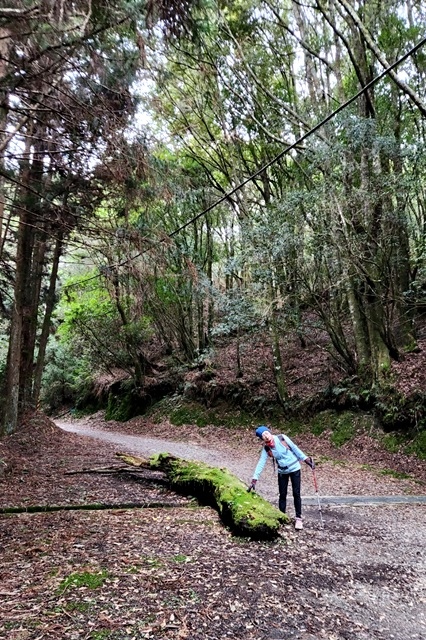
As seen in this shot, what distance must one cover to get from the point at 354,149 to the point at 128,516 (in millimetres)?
9874

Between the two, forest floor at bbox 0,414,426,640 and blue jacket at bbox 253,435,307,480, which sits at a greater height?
blue jacket at bbox 253,435,307,480

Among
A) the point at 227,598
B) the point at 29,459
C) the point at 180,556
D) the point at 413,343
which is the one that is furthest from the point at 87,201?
the point at 413,343

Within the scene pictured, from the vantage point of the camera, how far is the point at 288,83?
13883 mm

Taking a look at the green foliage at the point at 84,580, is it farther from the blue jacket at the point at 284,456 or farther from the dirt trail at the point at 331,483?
the dirt trail at the point at 331,483

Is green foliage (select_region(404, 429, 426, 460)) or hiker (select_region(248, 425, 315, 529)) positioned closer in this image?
hiker (select_region(248, 425, 315, 529))

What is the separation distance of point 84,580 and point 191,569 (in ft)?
3.24

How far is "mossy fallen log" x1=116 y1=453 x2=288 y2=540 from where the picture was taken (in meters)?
4.69

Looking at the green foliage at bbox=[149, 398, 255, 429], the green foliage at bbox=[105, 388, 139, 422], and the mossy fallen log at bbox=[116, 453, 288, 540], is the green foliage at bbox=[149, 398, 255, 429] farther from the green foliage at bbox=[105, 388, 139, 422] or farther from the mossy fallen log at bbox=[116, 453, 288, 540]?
the mossy fallen log at bbox=[116, 453, 288, 540]

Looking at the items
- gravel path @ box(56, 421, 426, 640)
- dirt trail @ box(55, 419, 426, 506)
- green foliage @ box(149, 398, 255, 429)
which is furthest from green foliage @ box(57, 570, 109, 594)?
green foliage @ box(149, 398, 255, 429)

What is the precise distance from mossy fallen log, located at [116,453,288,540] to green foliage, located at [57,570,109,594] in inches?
68.0

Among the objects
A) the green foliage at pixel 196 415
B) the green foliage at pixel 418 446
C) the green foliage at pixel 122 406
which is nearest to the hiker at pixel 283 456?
the green foliage at pixel 418 446

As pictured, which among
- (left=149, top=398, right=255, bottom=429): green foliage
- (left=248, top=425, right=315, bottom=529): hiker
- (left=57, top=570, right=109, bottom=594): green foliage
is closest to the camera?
(left=57, top=570, right=109, bottom=594): green foliage

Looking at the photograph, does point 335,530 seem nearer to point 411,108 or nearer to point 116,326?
point 411,108

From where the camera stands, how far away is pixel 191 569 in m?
3.86
